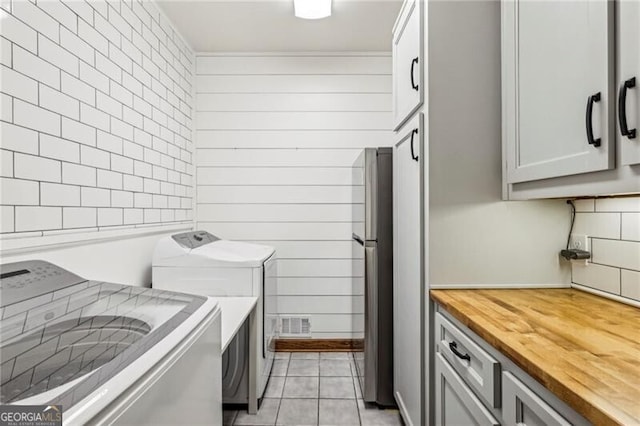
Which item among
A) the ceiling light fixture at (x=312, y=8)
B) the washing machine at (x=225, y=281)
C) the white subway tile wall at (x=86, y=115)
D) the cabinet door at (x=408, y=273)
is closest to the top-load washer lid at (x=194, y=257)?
the washing machine at (x=225, y=281)

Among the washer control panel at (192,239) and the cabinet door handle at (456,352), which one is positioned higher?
the washer control panel at (192,239)

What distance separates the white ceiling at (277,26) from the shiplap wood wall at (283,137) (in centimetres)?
15

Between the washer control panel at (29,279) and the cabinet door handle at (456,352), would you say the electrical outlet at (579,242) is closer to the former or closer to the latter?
the cabinet door handle at (456,352)

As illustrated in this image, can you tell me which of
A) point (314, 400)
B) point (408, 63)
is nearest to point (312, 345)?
point (314, 400)

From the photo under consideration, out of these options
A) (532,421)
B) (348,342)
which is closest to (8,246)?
(532,421)

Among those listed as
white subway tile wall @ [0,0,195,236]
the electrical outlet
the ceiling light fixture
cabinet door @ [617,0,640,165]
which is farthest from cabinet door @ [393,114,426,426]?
white subway tile wall @ [0,0,195,236]

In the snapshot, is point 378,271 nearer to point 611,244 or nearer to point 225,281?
point 225,281

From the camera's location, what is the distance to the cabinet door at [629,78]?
2.91ft

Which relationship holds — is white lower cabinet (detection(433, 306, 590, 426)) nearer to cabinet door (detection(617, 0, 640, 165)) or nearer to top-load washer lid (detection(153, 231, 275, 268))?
cabinet door (detection(617, 0, 640, 165))

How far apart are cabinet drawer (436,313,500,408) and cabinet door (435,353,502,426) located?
0.03 metres

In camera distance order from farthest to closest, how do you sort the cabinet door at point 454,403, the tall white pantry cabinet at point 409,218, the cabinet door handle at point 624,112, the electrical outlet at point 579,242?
1. the tall white pantry cabinet at point 409,218
2. the electrical outlet at point 579,242
3. the cabinet door at point 454,403
4. the cabinet door handle at point 624,112

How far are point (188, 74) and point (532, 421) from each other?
3.18 m

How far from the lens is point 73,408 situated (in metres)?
0.58

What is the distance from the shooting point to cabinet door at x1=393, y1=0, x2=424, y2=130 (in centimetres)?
164
